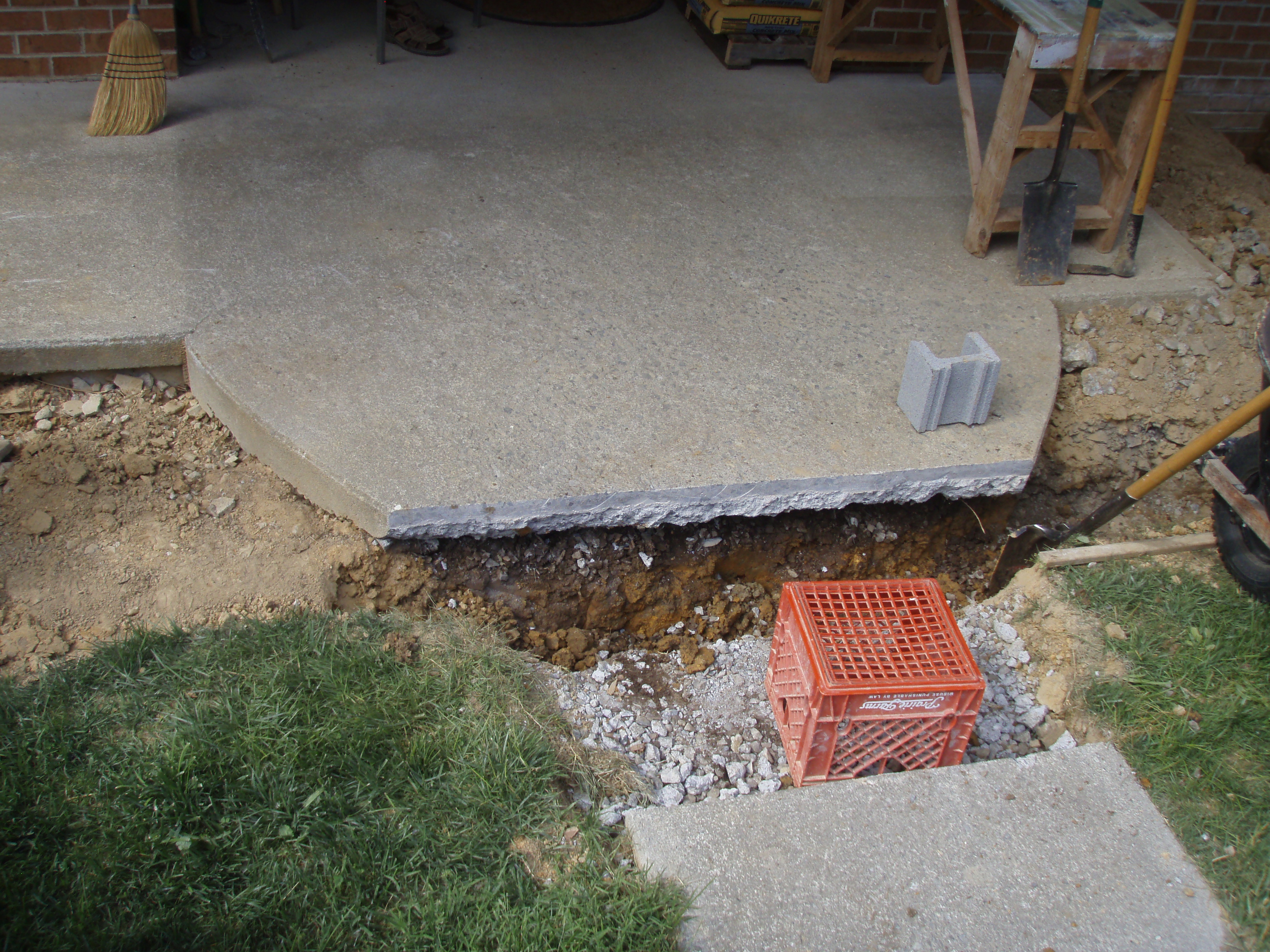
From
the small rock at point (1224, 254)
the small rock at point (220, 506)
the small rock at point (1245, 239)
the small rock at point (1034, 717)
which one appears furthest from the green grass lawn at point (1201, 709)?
the small rock at point (220, 506)

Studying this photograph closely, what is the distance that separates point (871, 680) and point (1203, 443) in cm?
120

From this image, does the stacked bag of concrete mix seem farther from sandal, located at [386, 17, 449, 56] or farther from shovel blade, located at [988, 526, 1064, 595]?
shovel blade, located at [988, 526, 1064, 595]

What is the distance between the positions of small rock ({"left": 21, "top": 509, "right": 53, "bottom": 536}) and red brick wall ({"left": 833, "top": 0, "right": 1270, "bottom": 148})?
4.90m

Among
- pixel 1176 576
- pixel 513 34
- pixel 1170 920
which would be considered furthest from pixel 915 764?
pixel 513 34

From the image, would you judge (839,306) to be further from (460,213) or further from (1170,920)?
(1170,920)

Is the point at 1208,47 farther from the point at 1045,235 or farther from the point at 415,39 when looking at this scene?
the point at 415,39

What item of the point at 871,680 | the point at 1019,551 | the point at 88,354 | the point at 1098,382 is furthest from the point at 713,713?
the point at 88,354

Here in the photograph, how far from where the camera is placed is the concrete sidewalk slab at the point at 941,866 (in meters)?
2.30

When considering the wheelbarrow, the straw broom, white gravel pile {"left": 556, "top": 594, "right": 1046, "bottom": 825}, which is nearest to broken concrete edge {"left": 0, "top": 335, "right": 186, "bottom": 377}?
the straw broom

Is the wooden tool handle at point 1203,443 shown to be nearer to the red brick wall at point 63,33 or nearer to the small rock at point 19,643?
the small rock at point 19,643

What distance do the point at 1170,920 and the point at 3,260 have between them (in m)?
4.27

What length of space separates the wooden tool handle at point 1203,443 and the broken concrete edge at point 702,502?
0.37 m

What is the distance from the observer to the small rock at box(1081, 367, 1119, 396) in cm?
394

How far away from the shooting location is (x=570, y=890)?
236 cm
